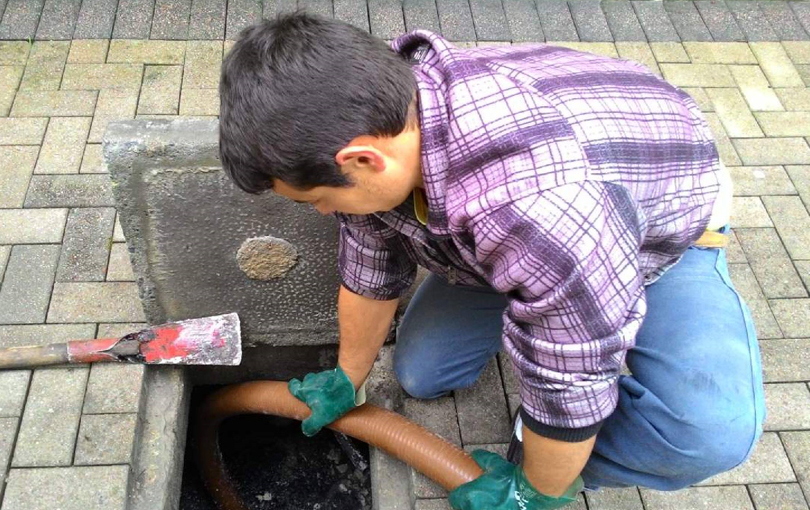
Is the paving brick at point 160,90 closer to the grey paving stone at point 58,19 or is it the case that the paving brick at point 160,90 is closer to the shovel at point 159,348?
the grey paving stone at point 58,19

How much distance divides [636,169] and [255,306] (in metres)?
1.30

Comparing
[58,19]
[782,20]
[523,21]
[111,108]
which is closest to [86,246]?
[111,108]

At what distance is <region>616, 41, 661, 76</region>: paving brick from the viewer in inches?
144

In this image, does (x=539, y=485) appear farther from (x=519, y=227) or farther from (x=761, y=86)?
(x=761, y=86)

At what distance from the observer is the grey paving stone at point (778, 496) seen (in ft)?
7.32

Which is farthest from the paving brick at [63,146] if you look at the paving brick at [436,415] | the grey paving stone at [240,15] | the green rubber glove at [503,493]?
the green rubber glove at [503,493]

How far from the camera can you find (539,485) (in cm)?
189

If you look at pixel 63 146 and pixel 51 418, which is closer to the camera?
pixel 51 418

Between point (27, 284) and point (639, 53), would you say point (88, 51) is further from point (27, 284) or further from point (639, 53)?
point (639, 53)

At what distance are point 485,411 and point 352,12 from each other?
7.07ft

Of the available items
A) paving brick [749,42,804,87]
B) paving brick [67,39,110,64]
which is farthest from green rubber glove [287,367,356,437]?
paving brick [749,42,804,87]

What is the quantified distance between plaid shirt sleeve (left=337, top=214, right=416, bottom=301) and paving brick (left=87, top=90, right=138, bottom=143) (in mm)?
1507

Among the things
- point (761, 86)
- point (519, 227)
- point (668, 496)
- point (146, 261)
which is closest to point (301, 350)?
point (146, 261)

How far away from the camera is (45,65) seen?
335 centimetres
